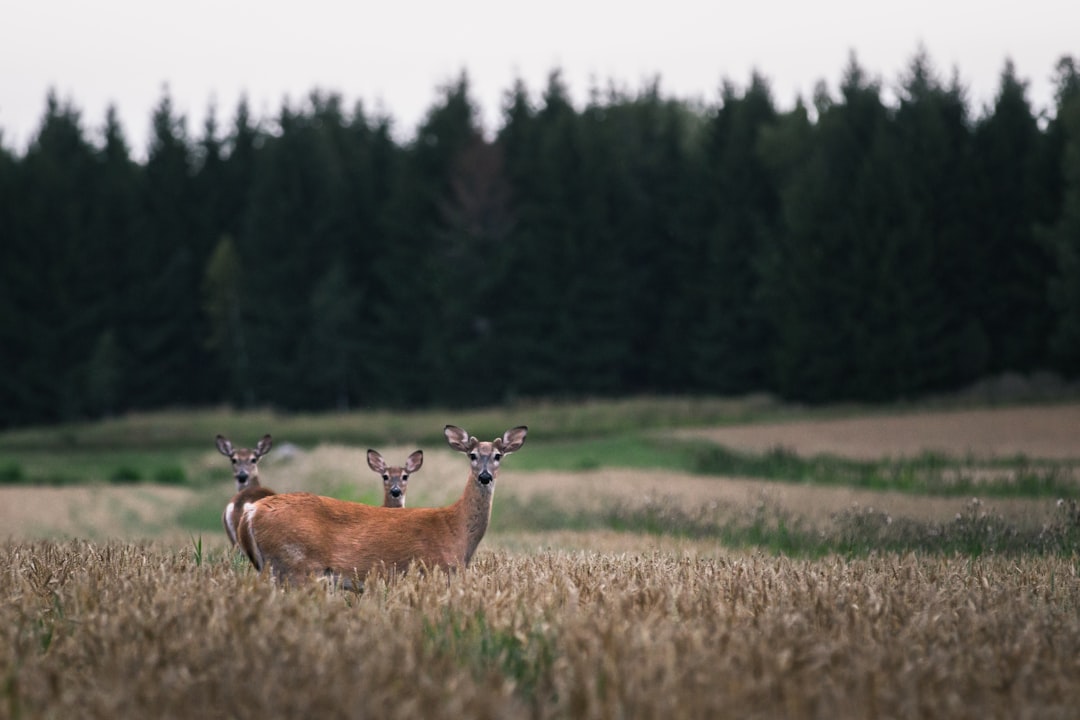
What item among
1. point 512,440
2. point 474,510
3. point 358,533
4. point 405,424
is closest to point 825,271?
point 405,424

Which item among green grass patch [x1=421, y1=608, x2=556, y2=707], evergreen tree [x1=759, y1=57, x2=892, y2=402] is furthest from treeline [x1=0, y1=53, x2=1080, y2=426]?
green grass patch [x1=421, y1=608, x2=556, y2=707]

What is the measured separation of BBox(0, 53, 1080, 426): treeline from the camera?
4947 cm

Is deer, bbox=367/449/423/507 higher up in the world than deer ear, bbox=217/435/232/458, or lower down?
lower down

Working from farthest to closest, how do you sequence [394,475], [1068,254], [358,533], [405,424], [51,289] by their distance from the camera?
[51,289], [405,424], [1068,254], [394,475], [358,533]

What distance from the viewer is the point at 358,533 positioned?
31.7 feet

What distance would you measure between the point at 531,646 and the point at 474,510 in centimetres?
305

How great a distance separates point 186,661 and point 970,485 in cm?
1871

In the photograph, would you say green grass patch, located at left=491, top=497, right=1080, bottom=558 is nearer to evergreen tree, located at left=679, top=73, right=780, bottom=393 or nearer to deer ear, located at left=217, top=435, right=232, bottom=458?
deer ear, located at left=217, top=435, right=232, bottom=458

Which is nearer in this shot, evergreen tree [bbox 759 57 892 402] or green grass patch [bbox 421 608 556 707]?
green grass patch [bbox 421 608 556 707]

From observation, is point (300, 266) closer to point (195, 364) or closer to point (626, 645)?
point (195, 364)

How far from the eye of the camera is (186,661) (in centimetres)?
659

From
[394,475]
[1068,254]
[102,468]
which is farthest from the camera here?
[1068,254]

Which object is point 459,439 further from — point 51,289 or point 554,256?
point 51,289

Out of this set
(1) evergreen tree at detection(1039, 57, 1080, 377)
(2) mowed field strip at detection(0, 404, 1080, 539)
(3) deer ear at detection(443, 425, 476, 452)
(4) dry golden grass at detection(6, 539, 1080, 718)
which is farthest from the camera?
(1) evergreen tree at detection(1039, 57, 1080, 377)
